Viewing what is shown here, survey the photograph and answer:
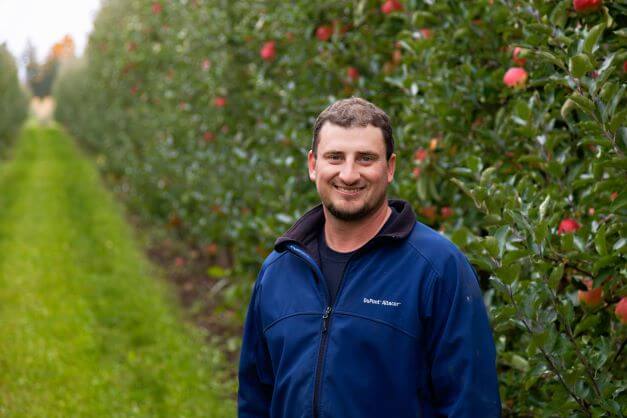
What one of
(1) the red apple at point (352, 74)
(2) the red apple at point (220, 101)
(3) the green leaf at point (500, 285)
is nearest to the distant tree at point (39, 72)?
(2) the red apple at point (220, 101)

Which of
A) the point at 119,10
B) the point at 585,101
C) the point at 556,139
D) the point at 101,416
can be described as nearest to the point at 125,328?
the point at 101,416

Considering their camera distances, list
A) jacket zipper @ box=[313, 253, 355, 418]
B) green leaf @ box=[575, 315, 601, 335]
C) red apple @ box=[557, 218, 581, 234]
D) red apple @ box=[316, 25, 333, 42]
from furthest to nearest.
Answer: red apple @ box=[316, 25, 333, 42]
red apple @ box=[557, 218, 581, 234]
green leaf @ box=[575, 315, 601, 335]
jacket zipper @ box=[313, 253, 355, 418]

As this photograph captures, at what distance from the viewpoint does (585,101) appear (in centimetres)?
173

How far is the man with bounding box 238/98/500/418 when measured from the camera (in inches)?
62.8

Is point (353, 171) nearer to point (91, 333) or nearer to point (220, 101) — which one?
point (220, 101)

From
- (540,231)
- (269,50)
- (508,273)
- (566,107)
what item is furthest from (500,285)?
(269,50)

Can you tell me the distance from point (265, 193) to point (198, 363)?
71.3 inches

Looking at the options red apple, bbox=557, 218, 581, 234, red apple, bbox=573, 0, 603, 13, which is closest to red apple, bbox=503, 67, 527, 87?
red apple, bbox=573, 0, 603, 13

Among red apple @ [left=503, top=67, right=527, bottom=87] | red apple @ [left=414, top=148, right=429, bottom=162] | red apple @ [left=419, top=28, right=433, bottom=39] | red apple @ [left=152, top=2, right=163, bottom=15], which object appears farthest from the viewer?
red apple @ [left=152, top=2, right=163, bottom=15]

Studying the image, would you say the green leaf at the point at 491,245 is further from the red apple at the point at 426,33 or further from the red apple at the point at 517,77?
the red apple at the point at 426,33

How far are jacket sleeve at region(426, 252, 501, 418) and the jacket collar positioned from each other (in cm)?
14

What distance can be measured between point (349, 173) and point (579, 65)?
64 cm

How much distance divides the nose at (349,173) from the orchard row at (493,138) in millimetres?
358

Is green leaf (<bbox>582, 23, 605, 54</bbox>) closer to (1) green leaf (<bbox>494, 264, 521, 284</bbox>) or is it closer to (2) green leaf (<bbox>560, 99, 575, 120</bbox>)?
(2) green leaf (<bbox>560, 99, 575, 120</bbox>)
